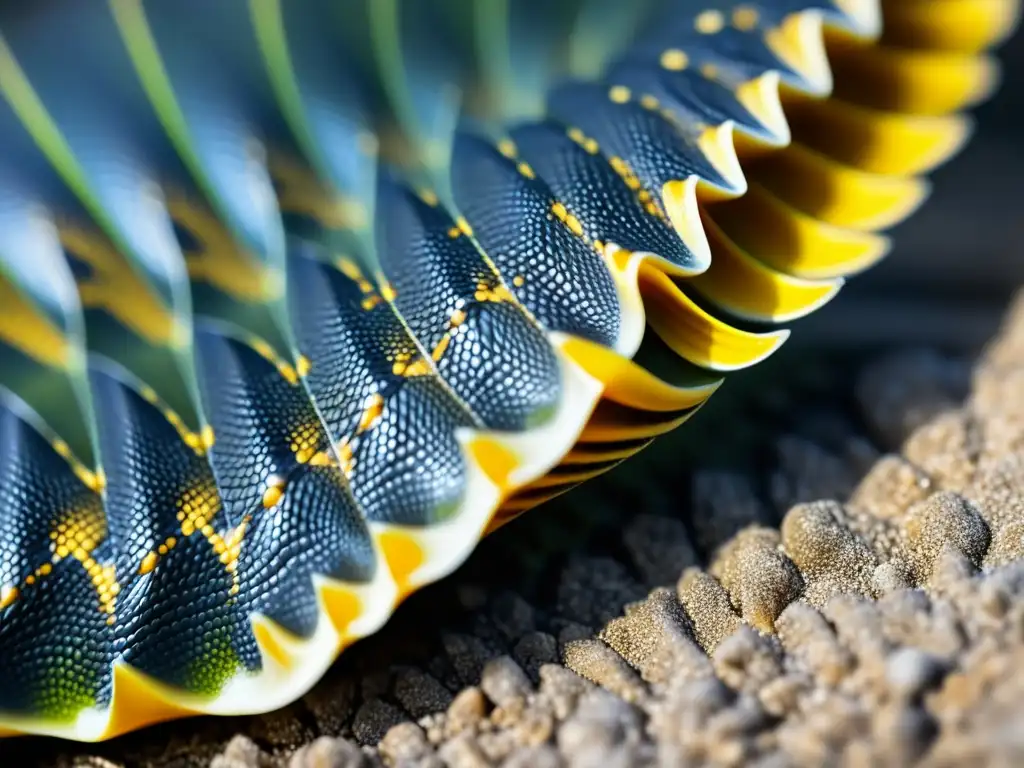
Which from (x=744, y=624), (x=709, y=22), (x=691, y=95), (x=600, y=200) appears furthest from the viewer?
(x=709, y=22)

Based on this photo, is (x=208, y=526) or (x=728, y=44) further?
(x=728, y=44)

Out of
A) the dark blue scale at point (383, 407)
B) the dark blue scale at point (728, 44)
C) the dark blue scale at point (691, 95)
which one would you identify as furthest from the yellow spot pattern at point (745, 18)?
the dark blue scale at point (383, 407)

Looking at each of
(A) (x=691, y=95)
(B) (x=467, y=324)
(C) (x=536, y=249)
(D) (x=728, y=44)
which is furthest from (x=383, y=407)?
(D) (x=728, y=44)

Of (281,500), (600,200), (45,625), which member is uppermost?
(600,200)

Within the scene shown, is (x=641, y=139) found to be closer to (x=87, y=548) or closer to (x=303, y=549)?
(x=303, y=549)

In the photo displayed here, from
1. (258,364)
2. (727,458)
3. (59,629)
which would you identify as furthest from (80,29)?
(727,458)

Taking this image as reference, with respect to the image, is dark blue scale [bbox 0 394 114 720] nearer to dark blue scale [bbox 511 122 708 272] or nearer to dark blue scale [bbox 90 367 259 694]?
dark blue scale [bbox 90 367 259 694]

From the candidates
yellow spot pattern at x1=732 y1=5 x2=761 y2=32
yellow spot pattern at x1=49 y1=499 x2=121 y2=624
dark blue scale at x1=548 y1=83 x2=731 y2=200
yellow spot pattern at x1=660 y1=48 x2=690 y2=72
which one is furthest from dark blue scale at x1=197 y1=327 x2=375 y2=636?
yellow spot pattern at x1=732 y1=5 x2=761 y2=32

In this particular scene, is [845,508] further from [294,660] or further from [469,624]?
[294,660]
